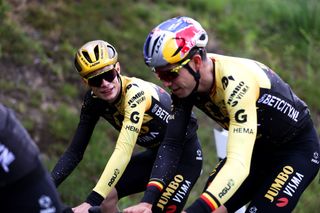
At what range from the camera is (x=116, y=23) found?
12758 millimetres

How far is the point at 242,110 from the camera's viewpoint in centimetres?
488

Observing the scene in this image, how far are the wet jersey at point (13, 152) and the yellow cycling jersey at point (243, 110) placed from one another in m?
1.31

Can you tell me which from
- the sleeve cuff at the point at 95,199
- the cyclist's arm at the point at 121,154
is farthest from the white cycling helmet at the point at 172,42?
the sleeve cuff at the point at 95,199

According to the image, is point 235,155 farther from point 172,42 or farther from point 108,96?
point 108,96

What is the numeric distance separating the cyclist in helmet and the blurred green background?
3.86m

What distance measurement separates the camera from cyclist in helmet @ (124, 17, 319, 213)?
Answer: 4.75 meters

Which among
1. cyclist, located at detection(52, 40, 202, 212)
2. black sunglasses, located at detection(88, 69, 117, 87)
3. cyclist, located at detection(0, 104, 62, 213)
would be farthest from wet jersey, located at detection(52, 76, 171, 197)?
cyclist, located at detection(0, 104, 62, 213)

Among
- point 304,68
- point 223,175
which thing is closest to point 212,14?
point 304,68

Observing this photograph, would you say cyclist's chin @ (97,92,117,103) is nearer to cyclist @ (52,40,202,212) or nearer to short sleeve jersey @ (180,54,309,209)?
cyclist @ (52,40,202,212)

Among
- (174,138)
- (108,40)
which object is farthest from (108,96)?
(108,40)

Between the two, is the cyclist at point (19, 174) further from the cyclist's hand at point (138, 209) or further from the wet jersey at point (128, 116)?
the wet jersey at point (128, 116)

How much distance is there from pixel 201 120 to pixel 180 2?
352 cm

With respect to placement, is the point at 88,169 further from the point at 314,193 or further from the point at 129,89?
the point at 129,89

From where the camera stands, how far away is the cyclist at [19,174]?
3590 millimetres
